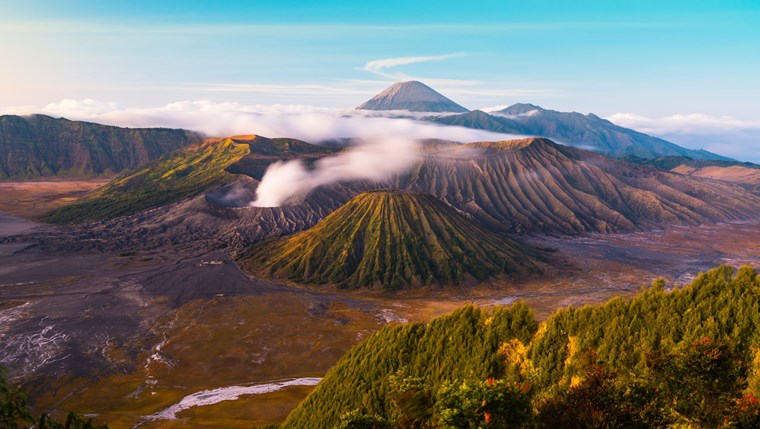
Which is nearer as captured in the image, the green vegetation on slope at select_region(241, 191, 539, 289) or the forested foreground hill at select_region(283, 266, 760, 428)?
the forested foreground hill at select_region(283, 266, 760, 428)

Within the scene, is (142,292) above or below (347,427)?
below

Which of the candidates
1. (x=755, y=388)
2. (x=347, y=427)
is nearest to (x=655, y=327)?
(x=755, y=388)

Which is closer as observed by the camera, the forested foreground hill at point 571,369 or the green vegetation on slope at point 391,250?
the forested foreground hill at point 571,369

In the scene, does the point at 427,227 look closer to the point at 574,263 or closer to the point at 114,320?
the point at 574,263

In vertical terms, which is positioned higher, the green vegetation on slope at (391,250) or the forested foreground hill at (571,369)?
the forested foreground hill at (571,369)
